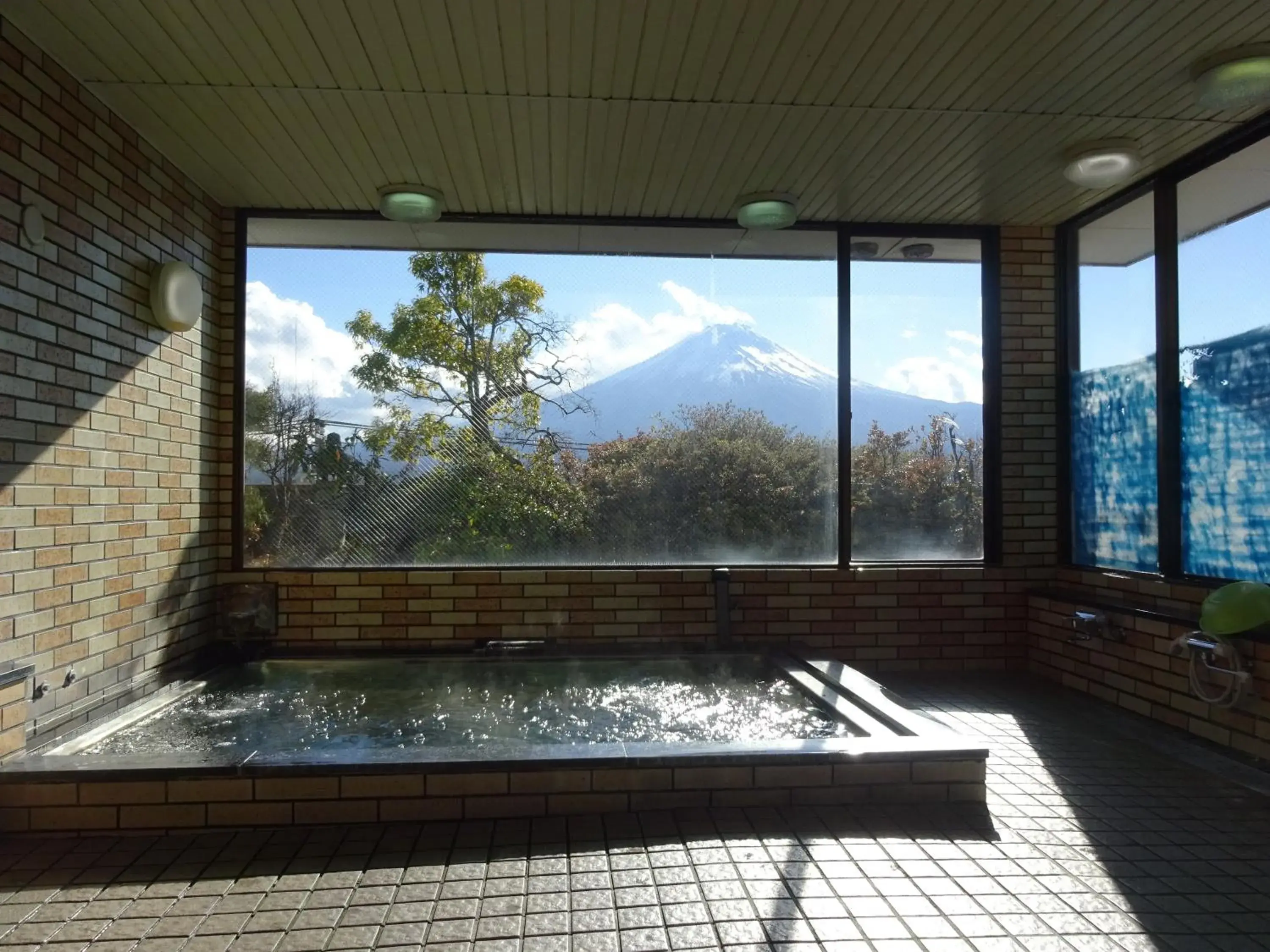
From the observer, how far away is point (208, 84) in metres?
3.10

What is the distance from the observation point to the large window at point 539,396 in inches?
182

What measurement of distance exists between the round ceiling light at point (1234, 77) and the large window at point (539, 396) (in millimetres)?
2074

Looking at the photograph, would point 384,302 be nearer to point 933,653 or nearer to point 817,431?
point 817,431

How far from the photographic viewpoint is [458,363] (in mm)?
4766

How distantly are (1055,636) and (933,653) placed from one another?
64 cm

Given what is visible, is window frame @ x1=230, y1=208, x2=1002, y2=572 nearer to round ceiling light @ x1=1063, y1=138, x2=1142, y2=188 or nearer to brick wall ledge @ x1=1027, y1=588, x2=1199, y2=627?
brick wall ledge @ x1=1027, y1=588, x2=1199, y2=627

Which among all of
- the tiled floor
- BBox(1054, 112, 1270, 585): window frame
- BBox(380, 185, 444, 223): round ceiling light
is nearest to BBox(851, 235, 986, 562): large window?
BBox(1054, 112, 1270, 585): window frame

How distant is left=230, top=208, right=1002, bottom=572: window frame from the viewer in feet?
14.8

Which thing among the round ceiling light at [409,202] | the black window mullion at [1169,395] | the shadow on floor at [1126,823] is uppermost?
the round ceiling light at [409,202]

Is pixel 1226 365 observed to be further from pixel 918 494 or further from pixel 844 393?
pixel 844 393

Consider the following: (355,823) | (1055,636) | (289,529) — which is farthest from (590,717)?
(1055,636)

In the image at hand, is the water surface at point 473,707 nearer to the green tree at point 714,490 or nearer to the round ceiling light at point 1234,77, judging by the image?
the green tree at point 714,490

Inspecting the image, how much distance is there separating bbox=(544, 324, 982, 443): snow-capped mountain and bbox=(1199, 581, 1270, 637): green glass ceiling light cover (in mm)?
1864

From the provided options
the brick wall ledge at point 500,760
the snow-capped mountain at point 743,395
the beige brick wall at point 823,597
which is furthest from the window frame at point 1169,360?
the brick wall ledge at point 500,760
